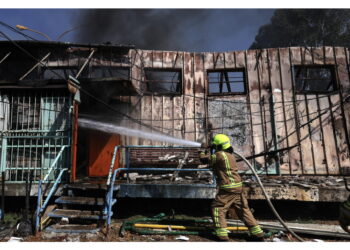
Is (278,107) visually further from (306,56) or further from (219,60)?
(219,60)

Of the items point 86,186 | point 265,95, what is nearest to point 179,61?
point 265,95

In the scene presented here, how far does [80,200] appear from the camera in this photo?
5.69 m

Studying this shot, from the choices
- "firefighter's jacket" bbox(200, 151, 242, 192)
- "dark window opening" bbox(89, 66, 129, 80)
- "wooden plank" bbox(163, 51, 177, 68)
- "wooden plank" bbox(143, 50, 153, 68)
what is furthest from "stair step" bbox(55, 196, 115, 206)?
"wooden plank" bbox(163, 51, 177, 68)

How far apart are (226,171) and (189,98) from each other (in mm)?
5208

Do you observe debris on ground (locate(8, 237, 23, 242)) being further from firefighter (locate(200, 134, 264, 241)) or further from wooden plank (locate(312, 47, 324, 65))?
wooden plank (locate(312, 47, 324, 65))

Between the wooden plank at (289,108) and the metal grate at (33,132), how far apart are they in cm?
818

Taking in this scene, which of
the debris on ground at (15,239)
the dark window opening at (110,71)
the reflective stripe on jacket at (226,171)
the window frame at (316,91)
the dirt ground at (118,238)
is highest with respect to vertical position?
the dark window opening at (110,71)

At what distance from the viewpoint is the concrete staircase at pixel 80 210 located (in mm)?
5059

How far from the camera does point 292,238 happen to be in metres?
4.99

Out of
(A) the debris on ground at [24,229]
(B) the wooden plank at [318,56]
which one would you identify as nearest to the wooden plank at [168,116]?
(A) the debris on ground at [24,229]

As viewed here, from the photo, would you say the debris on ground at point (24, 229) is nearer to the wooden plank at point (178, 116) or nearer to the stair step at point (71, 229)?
the stair step at point (71, 229)

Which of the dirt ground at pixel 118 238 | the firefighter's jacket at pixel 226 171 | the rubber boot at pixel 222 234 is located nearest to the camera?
the rubber boot at pixel 222 234

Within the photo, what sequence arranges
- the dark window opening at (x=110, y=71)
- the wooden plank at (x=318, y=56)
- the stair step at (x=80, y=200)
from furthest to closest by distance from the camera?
the dark window opening at (x=110, y=71)
the wooden plank at (x=318, y=56)
the stair step at (x=80, y=200)

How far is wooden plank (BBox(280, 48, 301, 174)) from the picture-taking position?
8961 mm
